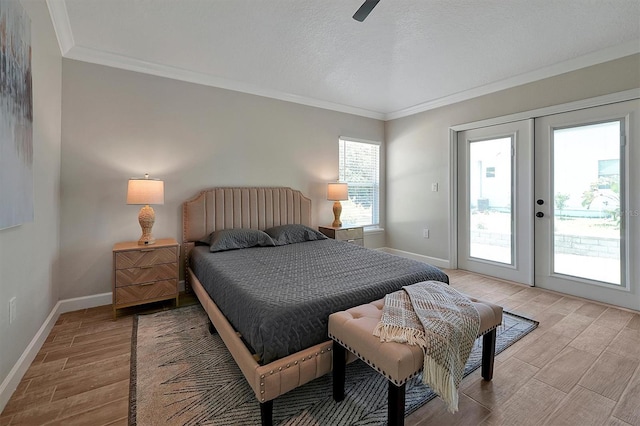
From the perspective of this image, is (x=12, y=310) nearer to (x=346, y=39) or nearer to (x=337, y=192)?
(x=346, y=39)

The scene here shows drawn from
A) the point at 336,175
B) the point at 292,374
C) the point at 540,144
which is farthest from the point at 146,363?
the point at 540,144

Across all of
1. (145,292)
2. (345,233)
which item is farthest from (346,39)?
(145,292)

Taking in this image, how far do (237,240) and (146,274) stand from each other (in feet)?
2.98

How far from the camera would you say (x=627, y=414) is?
1514 millimetres

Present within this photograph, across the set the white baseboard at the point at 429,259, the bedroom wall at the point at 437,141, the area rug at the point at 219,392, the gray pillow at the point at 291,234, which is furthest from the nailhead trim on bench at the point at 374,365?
the bedroom wall at the point at 437,141

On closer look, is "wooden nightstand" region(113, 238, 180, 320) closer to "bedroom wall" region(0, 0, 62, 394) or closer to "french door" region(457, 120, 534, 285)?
"bedroom wall" region(0, 0, 62, 394)

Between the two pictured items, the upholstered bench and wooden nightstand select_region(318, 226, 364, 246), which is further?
wooden nightstand select_region(318, 226, 364, 246)

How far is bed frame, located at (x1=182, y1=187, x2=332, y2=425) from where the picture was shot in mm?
1396

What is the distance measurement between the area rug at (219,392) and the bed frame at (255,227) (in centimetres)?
19

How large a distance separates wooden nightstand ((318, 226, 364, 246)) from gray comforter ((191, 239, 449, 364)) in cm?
105

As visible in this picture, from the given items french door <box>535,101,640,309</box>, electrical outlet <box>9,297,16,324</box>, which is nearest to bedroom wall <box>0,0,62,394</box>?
electrical outlet <box>9,297,16,324</box>

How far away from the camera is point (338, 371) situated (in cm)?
160

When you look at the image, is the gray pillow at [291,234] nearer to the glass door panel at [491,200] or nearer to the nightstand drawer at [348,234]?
the nightstand drawer at [348,234]

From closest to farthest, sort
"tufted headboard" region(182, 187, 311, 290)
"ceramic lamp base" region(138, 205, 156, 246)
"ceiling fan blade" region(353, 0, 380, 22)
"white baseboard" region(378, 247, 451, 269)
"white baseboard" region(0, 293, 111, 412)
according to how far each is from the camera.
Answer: "white baseboard" region(0, 293, 111, 412)
"ceiling fan blade" region(353, 0, 380, 22)
"ceramic lamp base" region(138, 205, 156, 246)
"tufted headboard" region(182, 187, 311, 290)
"white baseboard" region(378, 247, 451, 269)
